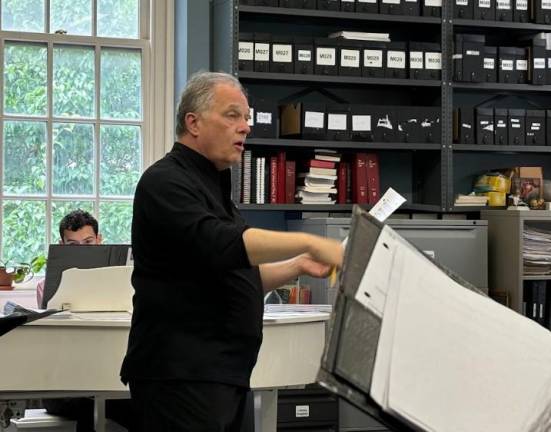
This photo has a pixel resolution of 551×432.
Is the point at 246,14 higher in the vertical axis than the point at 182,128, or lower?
higher

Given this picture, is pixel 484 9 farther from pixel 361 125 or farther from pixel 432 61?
pixel 361 125

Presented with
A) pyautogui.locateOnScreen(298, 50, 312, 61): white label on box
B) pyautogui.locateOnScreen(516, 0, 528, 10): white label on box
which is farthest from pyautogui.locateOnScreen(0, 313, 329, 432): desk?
pyautogui.locateOnScreen(516, 0, 528, 10): white label on box

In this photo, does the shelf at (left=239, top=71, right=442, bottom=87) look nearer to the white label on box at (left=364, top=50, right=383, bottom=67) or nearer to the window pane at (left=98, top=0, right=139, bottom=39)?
the white label on box at (left=364, top=50, right=383, bottom=67)

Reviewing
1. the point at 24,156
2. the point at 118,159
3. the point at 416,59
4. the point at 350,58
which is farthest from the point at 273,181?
the point at 24,156

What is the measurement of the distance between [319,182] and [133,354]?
3.29m

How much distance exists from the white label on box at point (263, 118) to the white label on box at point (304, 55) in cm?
35

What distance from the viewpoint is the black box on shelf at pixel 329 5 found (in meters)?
5.17

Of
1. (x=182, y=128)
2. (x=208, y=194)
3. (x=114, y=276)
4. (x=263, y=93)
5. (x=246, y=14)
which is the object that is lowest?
(x=114, y=276)

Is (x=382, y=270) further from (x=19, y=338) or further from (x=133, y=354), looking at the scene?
(x=19, y=338)

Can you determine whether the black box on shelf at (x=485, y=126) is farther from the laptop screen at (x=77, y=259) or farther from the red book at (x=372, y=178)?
the laptop screen at (x=77, y=259)

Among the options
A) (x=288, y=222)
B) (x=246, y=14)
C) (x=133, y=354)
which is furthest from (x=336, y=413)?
(x=133, y=354)

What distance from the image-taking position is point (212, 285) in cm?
196

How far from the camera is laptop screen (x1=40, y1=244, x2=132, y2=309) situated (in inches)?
132

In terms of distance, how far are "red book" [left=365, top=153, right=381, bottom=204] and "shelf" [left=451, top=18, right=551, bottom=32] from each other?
0.90m
